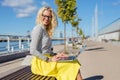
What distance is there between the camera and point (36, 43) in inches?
189

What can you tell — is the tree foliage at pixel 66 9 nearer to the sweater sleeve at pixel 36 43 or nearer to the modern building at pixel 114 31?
the sweater sleeve at pixel 36 43

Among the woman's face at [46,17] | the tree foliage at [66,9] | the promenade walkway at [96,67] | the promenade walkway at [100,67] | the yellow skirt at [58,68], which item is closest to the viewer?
the yellow skirt at [58,68]

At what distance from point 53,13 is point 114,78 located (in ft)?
14.7

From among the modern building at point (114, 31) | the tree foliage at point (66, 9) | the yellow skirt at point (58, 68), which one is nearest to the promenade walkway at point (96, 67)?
the yellow skirt at point (58, 68)

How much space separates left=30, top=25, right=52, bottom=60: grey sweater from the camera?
4.79 m

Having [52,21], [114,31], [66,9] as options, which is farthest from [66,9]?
[114,31]

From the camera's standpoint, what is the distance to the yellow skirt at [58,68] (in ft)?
15.6

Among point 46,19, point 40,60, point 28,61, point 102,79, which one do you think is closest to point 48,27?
point 46,19

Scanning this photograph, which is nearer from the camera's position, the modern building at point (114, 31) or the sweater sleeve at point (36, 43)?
the sweater sleeve at point (36, 43)

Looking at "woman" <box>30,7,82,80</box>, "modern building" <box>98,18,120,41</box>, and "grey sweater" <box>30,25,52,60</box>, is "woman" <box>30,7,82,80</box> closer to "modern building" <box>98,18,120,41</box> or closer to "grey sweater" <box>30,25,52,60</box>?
"grey sweater" <box>30,25,52,60</box>

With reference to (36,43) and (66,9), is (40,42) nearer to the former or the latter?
(36,43)

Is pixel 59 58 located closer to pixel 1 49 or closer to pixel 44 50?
pixel 44 50

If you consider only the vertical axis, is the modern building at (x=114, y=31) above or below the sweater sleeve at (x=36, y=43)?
above

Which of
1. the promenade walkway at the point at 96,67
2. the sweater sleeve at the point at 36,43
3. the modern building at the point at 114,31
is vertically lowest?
the promenade walkway at the point at 96,67
